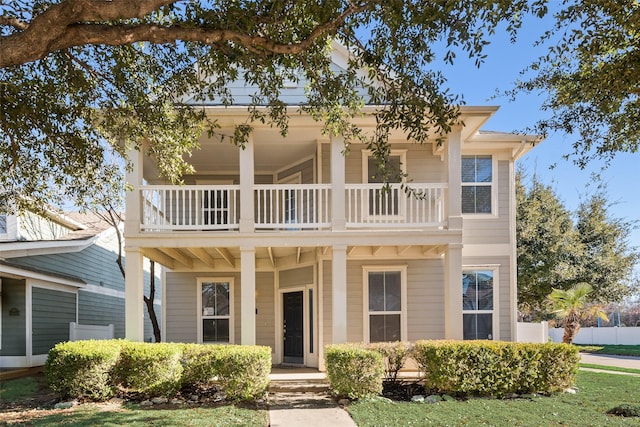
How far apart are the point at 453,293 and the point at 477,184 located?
11.8 feet

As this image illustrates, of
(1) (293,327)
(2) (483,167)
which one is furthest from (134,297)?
(2) (483,167)

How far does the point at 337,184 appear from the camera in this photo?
11000 millimetres

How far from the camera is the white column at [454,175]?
11.0 meters

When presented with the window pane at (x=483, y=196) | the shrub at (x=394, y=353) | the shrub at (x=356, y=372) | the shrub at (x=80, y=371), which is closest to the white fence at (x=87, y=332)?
the shrub at (x=80, y=371)

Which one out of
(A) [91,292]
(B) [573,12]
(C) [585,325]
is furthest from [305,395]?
(C) [585,325]

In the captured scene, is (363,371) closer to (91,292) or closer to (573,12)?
(573,12)

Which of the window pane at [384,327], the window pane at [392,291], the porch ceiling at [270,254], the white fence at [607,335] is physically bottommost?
the white fence at [607,335]

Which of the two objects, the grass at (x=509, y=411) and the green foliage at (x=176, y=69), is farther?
the grass at (x=509, y=411)

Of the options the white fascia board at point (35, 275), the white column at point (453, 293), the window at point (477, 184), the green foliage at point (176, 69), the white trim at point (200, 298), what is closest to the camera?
the green foliage at point (176, 69)

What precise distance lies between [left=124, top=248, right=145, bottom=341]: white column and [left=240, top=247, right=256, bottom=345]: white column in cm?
213

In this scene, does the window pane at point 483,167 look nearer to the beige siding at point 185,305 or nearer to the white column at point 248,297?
the white column at point 248,297

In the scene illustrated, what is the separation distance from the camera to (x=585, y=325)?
33.8 meters

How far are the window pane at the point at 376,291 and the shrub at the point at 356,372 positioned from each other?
3194 mm

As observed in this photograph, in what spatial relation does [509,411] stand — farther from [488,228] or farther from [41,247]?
[41,247]
